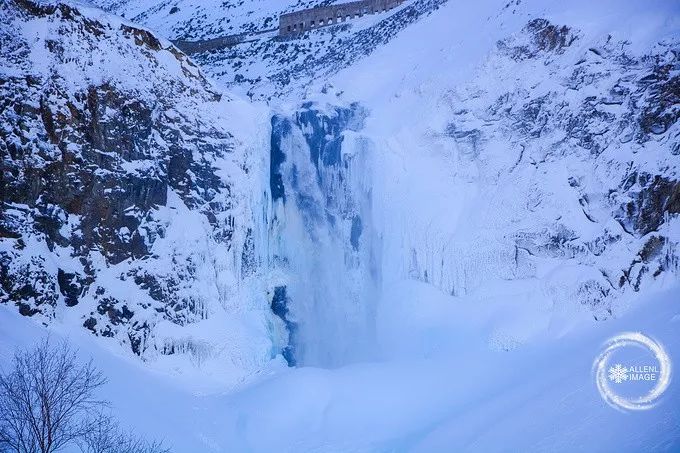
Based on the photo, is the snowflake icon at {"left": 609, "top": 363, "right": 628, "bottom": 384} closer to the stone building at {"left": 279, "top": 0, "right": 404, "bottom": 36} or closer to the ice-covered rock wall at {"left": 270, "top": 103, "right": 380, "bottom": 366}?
the ice-covered rock wall at {"left": 270, "top": 103, "right": 380, "bottom": 366}

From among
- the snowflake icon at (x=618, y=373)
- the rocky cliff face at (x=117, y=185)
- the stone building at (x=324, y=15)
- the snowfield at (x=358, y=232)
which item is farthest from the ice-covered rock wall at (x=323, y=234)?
the stone building at (x=324, y=15)

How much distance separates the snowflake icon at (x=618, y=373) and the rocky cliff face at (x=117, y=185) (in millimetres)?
9716

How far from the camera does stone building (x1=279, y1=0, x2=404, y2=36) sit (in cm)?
3734

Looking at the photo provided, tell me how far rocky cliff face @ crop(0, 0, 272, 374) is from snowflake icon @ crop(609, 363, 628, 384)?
9716mm

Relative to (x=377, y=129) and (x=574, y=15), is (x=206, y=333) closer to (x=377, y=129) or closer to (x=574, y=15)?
(x=377, y=129)

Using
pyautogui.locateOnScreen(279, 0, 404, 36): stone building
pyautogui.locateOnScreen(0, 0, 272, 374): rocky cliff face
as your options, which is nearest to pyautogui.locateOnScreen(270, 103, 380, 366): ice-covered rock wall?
pyautogui.locateOnScreen(0, 0, 272, 374): rocky cliff face

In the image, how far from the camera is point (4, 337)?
52.7 feet

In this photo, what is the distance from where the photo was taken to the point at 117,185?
20047mm

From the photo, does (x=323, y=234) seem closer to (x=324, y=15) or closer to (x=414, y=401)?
(x=414, y=401)

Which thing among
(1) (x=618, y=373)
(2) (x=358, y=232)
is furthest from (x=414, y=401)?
(2) (x=358, y=232)

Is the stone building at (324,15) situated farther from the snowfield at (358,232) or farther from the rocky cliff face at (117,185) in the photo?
the rocky cliff face at (117,185)

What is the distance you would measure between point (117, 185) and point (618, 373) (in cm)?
1445

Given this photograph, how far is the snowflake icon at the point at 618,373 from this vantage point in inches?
611

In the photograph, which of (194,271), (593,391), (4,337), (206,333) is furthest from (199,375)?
(593,391)
